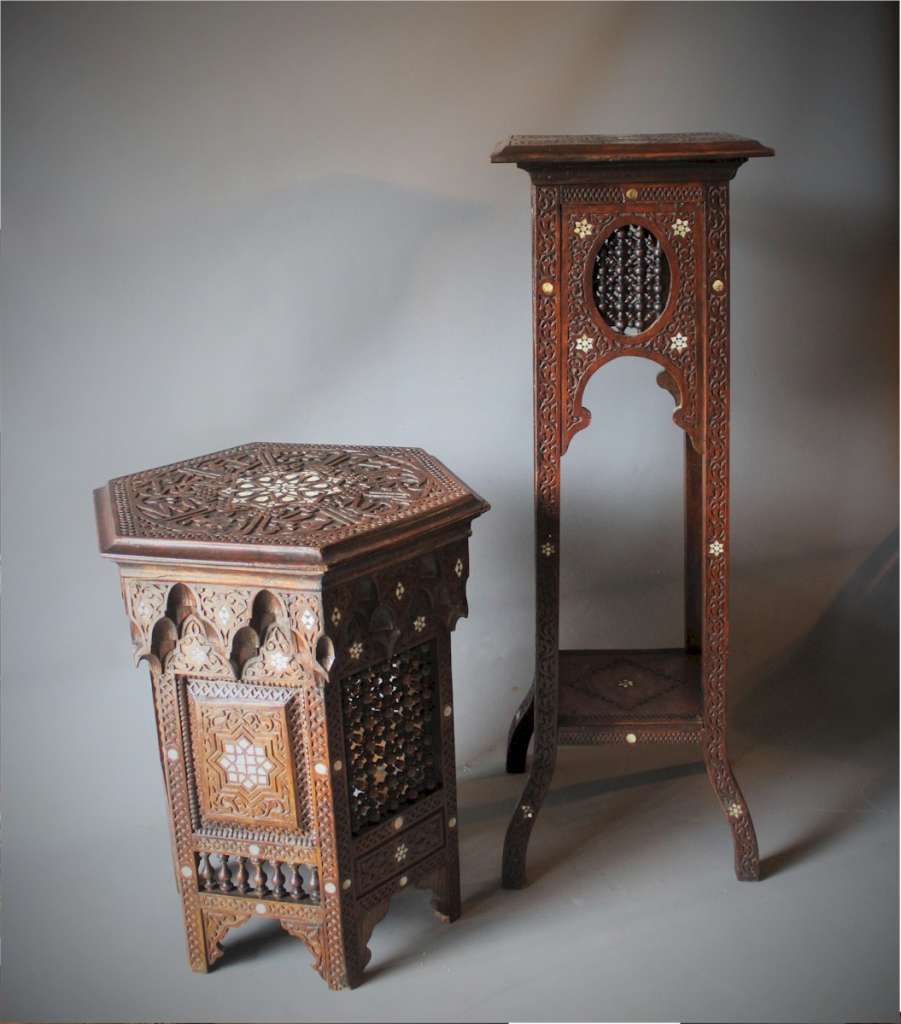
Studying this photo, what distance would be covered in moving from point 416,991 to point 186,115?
7.21 ft

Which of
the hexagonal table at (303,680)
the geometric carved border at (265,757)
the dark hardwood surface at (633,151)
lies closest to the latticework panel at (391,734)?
the hexagonal table at (303,680)

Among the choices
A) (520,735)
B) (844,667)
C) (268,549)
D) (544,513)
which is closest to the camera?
(268,549)

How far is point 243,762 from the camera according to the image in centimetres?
228

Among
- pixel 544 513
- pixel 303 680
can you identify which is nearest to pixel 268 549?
pixel 303 680

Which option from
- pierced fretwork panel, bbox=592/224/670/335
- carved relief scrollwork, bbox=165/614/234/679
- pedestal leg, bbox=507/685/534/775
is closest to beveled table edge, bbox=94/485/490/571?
carved relief scrollwork, bbox=165/614/234/679

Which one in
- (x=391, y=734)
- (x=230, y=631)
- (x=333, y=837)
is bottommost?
(x=333, y=837)

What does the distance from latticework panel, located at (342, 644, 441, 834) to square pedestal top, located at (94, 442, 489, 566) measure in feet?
0.99

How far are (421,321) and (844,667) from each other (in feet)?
5.12

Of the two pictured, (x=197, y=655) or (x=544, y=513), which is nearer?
(x=197, y=655)

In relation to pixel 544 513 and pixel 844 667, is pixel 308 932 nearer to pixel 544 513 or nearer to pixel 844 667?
pixel 544 513

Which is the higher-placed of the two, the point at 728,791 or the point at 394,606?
the point at 394,606

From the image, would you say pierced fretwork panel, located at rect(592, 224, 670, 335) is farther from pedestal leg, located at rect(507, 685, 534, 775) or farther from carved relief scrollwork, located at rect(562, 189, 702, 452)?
pedestal leg, located at rect(507, 685, 534, 775)

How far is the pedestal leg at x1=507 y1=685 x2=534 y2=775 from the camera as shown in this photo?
3.15 m

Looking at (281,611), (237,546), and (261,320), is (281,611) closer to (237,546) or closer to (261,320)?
(237,546)
